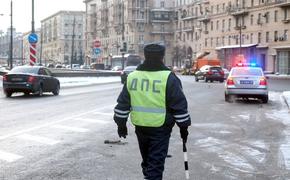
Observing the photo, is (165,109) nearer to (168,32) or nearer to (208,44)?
(208,44)

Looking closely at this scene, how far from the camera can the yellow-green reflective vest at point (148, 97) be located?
5.75 meters

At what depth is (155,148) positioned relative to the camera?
18.8 ft

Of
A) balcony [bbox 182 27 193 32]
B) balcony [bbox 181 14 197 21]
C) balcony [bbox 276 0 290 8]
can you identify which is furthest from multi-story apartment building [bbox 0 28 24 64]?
balcony [bbox 276 0 290 8]

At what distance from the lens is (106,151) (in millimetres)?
9828

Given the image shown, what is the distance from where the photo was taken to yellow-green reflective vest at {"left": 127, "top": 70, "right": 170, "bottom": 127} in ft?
18.9

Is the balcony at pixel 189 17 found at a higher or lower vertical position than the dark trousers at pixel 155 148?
higher

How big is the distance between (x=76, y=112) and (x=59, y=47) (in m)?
146

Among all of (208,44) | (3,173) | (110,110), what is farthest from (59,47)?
(3,173)

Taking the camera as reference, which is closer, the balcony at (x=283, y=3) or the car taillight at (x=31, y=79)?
the car taillight at (x=31, y=79)

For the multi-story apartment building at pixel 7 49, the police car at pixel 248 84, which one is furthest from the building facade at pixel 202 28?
the police car at pixel 248 84

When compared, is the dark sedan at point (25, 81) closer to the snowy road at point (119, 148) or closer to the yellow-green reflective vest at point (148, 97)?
the snowy road at point (119, 148)

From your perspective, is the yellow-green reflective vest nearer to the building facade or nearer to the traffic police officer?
the traffic police officer

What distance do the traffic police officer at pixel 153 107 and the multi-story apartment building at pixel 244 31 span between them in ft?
239

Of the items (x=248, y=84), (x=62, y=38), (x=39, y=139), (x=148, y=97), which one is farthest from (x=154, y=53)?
(x=62, y=38)
